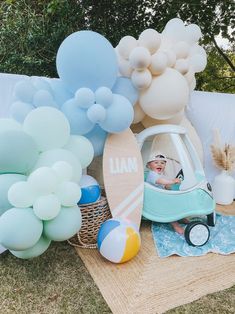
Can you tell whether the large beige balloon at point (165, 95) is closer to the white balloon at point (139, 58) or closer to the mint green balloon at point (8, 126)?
the white balloon at point (139, 58)

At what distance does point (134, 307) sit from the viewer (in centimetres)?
171

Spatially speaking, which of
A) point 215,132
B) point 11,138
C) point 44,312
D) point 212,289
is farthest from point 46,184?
point 215,132

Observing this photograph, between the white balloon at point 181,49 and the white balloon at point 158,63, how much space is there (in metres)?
0.21

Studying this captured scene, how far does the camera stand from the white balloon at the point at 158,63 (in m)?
2.47

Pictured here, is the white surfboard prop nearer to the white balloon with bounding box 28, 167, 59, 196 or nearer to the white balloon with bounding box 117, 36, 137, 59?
the white balloon with bounding box 117, 36, 137, 59

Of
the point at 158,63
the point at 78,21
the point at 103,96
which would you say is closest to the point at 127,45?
the point at 158,63

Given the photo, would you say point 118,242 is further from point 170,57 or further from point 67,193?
point 170,57

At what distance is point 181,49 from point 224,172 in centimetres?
143

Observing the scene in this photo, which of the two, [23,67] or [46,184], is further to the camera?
[23,67]

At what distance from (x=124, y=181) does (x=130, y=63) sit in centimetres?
92

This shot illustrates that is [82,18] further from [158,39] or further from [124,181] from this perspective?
[124,181]

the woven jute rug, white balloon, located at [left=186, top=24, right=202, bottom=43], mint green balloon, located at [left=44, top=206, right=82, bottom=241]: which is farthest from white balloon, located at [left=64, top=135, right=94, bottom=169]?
white balloon, located at [left=186, top=24, right=202, bottom=43]

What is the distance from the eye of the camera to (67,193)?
1.79 m

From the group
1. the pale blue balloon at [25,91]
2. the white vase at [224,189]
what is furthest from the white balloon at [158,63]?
the white vase at [224,189]
